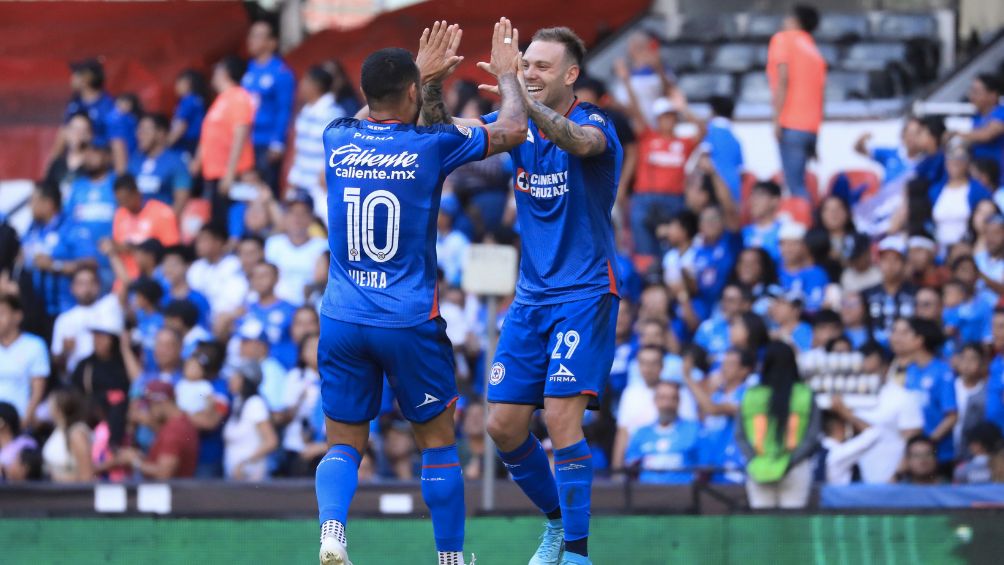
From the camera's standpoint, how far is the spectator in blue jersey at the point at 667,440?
1191cm

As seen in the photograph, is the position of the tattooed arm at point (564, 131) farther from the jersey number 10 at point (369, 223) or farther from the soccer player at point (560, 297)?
the jersey number 10 at point (369, 223)

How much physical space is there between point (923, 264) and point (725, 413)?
7.37 ft

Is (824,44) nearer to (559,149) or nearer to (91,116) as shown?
(91,116)

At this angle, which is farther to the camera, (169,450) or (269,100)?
(269,100)

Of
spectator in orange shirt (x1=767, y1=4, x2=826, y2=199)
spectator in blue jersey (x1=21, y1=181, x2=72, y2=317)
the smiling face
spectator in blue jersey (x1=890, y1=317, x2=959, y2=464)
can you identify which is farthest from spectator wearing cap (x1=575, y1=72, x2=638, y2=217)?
the smiling face

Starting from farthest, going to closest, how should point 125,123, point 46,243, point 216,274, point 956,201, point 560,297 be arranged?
point 125,123 < point 46,243 < point 216,274 < point 956,201 < point 560,297

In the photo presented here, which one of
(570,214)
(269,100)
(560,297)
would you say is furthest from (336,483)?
(269,100)

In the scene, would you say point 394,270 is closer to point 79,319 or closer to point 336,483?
point 336,483

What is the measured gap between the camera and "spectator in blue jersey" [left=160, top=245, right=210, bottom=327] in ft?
45.8

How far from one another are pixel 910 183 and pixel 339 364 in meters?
7.09

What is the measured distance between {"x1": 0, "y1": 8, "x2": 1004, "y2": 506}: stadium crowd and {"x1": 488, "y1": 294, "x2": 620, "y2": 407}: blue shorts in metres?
2.99

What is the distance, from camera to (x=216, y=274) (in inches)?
561

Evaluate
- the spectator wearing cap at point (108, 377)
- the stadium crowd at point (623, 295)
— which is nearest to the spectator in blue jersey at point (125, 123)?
the stadium crowd at point (623, 295)

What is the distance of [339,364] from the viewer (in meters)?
7.81
